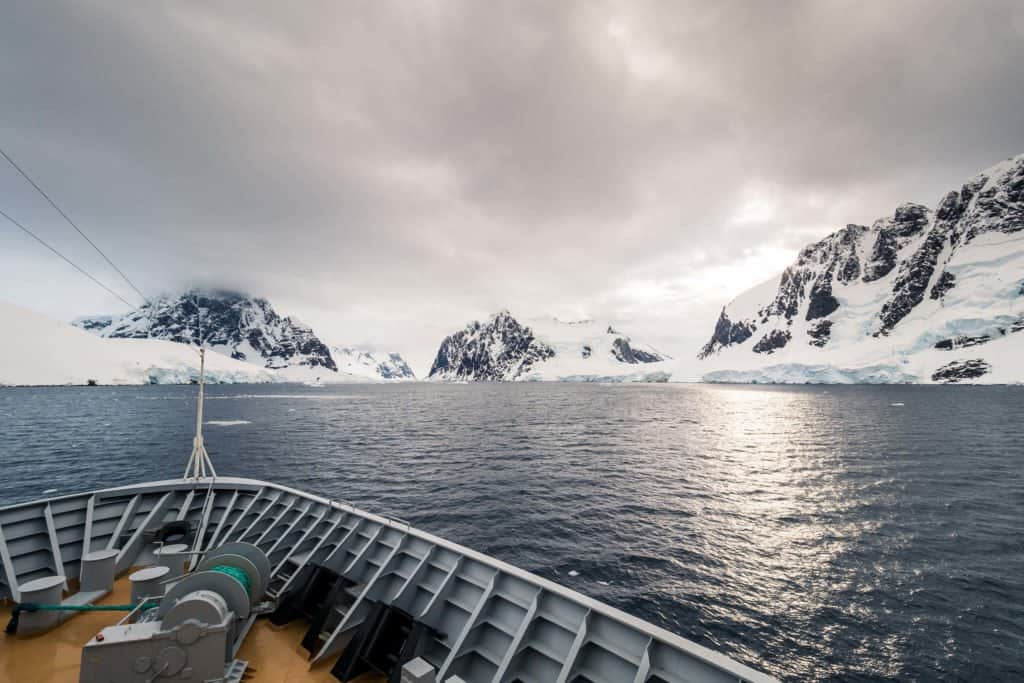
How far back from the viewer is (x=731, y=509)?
25391 millimetres

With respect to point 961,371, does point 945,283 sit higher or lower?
higher

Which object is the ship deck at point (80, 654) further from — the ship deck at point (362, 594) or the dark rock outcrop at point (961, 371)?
the dark rock outcrop at point (961, 371)

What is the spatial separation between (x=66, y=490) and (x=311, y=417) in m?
49.7

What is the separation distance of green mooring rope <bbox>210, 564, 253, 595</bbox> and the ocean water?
41.4 feet

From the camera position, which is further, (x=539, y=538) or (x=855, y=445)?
(x=855, y=445)

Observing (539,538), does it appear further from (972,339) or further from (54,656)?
(972,339)

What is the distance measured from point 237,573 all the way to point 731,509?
2681cm

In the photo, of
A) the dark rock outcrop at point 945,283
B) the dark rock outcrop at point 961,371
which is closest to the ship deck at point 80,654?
the dark rock outcrop at point 961,371

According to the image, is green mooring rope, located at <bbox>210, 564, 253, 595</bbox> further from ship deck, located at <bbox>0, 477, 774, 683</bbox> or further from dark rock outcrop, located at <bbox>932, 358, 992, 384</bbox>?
dark rock outcrop, located at <bbox>932, 358, 992, 384</bbox>

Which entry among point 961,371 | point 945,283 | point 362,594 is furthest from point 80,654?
point 945,283

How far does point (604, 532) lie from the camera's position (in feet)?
71.2

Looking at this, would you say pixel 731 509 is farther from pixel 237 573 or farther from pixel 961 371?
pixel 961 371

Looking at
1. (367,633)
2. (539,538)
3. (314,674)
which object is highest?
(367,633)

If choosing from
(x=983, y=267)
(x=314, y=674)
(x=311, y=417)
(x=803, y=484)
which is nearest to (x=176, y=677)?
(x=314, y=674)
